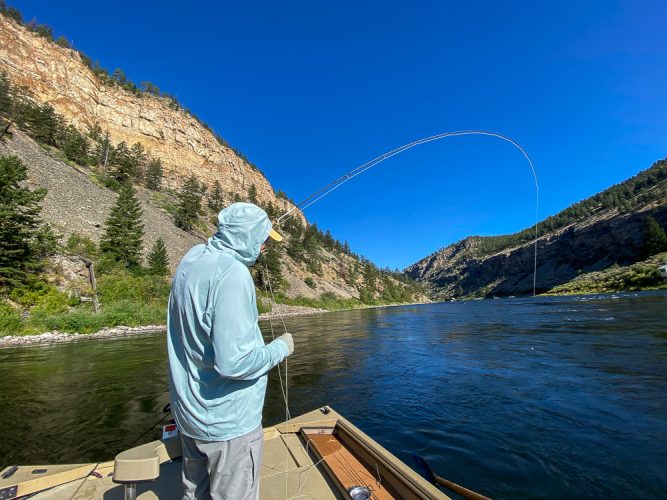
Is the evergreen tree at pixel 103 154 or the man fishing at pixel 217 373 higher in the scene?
the evergreen tree at pixel 103 154

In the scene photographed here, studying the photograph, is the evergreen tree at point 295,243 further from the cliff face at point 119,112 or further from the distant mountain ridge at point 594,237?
the distant mountain ridge at point 594,237

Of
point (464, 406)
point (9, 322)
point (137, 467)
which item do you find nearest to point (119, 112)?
point (9, 322)

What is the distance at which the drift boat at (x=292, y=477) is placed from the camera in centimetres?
304

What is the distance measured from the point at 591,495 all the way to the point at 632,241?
470 feet

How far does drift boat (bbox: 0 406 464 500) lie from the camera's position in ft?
9.98

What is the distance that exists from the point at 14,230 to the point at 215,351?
30.7 m

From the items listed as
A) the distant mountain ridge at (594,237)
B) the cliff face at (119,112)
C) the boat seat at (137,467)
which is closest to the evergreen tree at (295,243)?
the cliff face at (119,112)

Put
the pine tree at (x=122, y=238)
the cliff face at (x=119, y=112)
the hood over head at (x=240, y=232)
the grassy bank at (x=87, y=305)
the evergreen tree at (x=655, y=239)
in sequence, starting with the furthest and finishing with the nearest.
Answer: the evergreen tree at (x=655, y=239) → the cliff face at (x=119, y=112) → the pine tree at (x=122, y=238) → the grassy bank at (x=87, y=305) → the hood over head at (x=240, y=232)

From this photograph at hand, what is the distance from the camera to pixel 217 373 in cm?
202

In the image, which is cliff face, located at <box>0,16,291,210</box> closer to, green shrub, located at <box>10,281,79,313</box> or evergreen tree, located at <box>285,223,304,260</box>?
evergreen tree, located at <box>285,223,304,260</box>

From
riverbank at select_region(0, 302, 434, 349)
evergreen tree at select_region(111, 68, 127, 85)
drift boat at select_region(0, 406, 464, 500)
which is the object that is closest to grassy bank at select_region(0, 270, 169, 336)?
riverbank at select_region(0, 302, 434, 349)

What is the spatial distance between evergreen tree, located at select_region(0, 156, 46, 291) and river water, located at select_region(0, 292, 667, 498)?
11.8 m

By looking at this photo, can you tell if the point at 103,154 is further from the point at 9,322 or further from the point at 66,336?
the point at 66,336

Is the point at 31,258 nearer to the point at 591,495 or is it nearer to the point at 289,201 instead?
the point at 591,495
